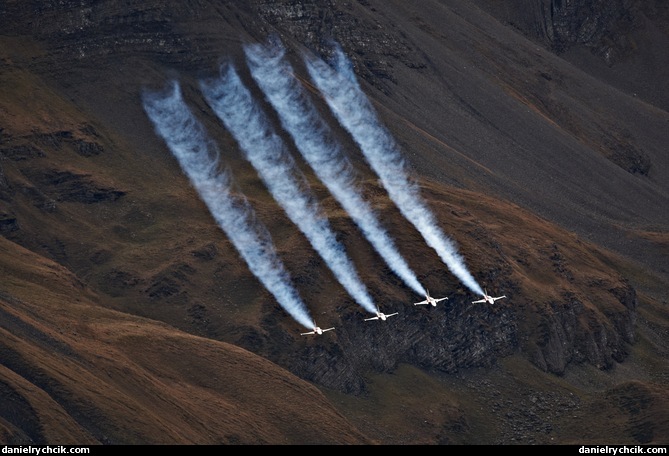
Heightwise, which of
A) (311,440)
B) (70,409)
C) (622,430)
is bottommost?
(622,430)

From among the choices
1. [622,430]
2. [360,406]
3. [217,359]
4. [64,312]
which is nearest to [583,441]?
[622,430]

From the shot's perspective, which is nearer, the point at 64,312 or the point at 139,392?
the point at 139,392

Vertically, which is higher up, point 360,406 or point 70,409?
point 70,409

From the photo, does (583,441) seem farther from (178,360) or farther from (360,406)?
(178,360)
